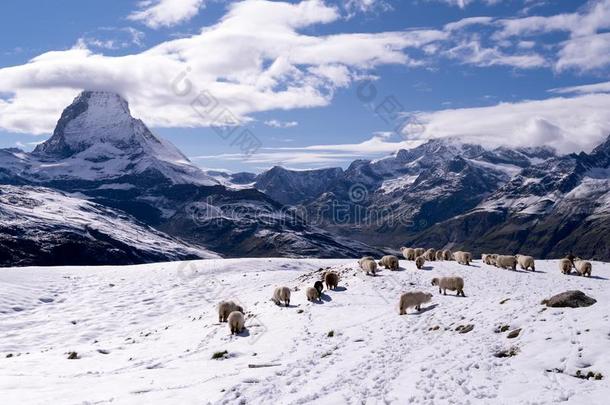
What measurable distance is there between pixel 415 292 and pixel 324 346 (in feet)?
28.5

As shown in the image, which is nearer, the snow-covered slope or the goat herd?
the snow-covered slope

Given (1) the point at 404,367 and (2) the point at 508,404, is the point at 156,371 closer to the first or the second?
(1) the point at 404,367

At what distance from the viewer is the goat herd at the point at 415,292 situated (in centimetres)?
3056

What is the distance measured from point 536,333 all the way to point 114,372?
18.6m

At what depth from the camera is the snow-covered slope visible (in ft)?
56.4

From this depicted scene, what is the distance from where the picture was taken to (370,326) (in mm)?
28422

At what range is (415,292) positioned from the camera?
102 feet

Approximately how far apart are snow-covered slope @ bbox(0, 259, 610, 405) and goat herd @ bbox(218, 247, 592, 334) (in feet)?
2.52

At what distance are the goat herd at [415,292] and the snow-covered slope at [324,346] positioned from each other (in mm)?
767

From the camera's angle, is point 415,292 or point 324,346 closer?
point 324,346

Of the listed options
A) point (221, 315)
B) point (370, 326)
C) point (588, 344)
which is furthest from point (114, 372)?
point (588, 344)

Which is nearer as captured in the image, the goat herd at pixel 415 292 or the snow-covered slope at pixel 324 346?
the snow-covered slope at pixel 324 346

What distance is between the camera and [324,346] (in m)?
24.9

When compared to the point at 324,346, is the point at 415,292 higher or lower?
higher
